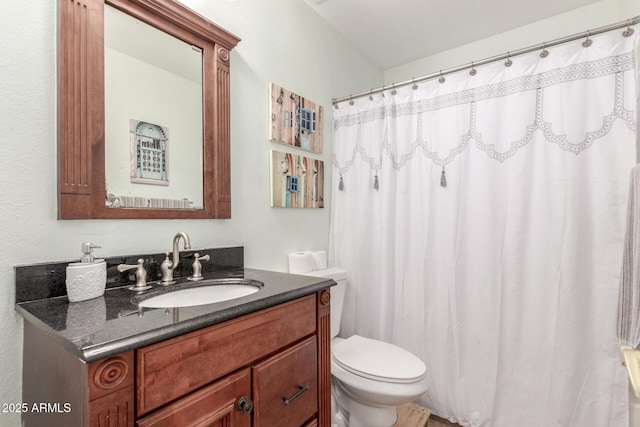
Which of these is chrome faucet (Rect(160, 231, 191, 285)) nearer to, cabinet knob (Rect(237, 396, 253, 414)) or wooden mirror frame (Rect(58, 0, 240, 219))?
wooden mirror frame (Rect(58, 0, 240, 219))

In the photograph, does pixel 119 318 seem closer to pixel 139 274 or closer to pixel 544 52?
pixel 139 274

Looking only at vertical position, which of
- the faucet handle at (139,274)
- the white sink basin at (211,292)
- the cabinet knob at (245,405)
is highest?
the faucet handle at (139,274)

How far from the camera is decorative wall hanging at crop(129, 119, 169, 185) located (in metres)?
1.12

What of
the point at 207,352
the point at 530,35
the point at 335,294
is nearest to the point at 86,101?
the point at 207,352

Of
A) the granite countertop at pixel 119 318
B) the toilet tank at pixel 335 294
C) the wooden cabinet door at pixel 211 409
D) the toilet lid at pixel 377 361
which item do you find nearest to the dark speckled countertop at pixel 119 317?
the granite countertop at pixel 119 318

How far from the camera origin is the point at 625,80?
50.1 inches

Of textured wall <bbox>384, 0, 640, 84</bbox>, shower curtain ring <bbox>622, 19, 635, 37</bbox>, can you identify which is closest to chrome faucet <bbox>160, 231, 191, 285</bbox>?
shower curtain ring <bbox>622, 19, 635, 37</bbox>

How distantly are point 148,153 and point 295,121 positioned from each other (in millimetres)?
888

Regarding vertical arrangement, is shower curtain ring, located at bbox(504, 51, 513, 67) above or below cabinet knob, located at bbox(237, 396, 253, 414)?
above

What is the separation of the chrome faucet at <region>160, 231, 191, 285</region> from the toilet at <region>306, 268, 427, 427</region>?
88 cm

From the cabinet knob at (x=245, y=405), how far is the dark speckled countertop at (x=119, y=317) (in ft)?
0.77

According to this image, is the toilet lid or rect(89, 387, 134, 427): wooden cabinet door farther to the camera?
the toilet lid

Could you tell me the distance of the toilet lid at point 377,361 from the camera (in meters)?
1.33

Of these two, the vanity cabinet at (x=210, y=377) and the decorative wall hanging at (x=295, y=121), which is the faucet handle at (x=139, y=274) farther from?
the decorative wall hanging at (x=295, y=121)
